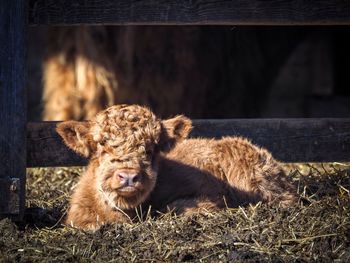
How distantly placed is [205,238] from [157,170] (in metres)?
0.94

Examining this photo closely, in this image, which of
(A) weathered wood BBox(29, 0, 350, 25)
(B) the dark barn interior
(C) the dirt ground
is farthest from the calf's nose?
(B) the dark barn interior

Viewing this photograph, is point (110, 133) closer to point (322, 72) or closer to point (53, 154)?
point (53, 154)

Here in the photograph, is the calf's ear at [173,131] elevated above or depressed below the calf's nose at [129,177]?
above

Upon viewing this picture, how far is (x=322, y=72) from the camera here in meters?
14.5

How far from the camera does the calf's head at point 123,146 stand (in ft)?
18.1

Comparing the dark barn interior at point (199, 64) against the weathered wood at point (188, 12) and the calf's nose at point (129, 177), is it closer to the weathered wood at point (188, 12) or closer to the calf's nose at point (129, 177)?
the weathered wood at point (188, 12)

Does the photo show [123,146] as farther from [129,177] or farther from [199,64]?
[199,64]

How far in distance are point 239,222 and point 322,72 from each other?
9591 millimetres

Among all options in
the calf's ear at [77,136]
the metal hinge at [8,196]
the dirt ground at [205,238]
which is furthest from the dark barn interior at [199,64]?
the metal hinge at [8,196]

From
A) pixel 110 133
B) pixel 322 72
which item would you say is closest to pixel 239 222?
pixel 110 133

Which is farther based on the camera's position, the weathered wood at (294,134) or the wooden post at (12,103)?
the weathered wood at (294,134)

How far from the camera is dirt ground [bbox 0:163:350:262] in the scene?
4.84m

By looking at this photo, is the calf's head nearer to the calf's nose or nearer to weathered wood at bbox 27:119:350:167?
the calf's nose

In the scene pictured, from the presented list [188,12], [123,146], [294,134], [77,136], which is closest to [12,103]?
[77,136]
